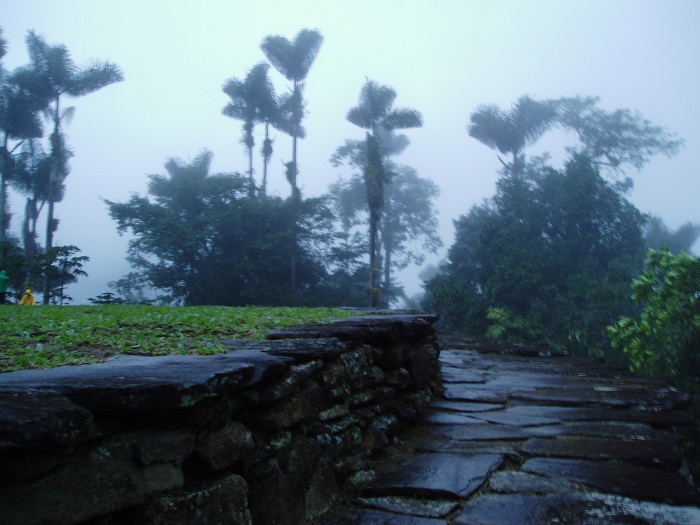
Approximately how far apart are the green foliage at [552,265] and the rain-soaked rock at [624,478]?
15924 mm

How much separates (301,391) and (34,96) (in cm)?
2884

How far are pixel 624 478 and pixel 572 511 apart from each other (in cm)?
49

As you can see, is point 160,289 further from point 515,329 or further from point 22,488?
point 22,488

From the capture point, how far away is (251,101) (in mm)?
28344

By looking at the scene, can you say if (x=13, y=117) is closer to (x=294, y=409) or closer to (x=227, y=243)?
(x=227, y=243)

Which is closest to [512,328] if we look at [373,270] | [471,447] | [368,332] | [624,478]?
[373,270]

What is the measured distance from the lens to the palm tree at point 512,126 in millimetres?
26469

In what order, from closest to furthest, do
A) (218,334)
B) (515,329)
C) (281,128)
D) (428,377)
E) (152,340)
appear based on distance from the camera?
(152,340)
(218,334)
(428,377)
(515,329)
(281,128)

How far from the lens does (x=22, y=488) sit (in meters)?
1.17

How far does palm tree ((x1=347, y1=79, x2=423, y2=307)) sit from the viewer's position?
2139cm

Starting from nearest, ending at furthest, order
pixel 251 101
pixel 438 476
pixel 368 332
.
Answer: pixel 438 476 → pixel 368 332 → pixel 251 101

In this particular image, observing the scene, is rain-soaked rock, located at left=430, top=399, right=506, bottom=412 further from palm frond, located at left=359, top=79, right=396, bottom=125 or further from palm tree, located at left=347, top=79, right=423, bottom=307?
palm frond, located at left=359, top=79, right=396, bottom=125

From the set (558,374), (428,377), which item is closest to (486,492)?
(428,377)

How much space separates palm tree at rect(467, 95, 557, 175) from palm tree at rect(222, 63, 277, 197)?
36.6 feet
